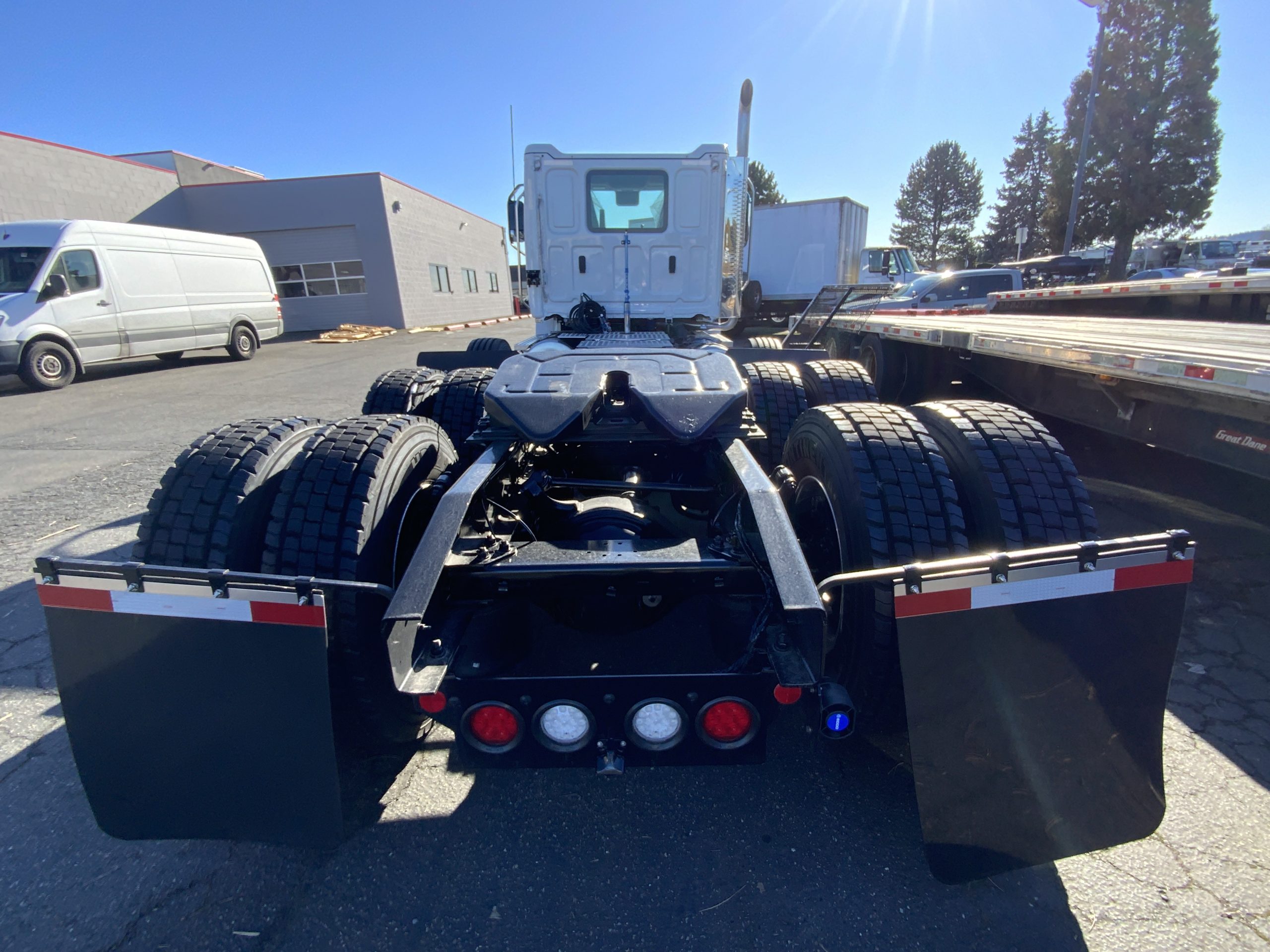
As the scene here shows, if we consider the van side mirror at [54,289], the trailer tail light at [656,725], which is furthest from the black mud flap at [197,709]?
the van side mirror at [54,289]

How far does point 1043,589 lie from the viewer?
1535 mm

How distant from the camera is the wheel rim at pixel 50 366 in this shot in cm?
1062

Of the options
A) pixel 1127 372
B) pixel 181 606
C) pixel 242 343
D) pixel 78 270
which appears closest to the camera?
pixel 181 606

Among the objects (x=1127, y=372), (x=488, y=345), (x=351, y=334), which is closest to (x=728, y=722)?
(x=1127, y=372)

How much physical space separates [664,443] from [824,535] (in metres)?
0.92

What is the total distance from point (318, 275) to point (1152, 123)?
41093 millimetres

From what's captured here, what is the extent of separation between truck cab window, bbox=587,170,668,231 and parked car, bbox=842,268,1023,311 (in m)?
8.12

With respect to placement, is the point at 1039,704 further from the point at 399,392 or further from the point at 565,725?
the point at 399,392

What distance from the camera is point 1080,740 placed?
165cm

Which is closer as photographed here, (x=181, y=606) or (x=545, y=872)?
(x=181, y=606)

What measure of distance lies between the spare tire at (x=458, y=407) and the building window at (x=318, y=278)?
20.5 metres

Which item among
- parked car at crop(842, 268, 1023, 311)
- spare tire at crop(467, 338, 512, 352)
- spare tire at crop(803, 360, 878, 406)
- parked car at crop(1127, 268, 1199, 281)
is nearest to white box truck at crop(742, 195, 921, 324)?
parked car at crop(842, 268, 1023, 311)

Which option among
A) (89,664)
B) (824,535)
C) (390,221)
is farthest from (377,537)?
(390,221)

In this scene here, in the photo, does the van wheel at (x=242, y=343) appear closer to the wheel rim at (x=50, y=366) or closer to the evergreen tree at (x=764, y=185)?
the wheel rim at (x=50, y=366)
